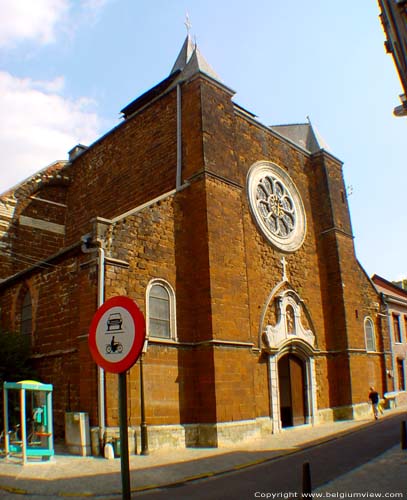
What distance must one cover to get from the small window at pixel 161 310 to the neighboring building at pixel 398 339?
1489 cm

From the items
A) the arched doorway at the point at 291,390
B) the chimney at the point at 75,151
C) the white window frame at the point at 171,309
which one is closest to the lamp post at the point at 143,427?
the white window frame at the point at 171,309

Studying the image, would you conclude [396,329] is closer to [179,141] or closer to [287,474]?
[179,141]

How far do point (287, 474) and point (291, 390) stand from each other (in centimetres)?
816

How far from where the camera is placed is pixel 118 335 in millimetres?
3812

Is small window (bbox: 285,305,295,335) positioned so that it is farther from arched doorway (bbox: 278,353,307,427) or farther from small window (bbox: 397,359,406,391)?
small window (bbox: 397,359,406,391)

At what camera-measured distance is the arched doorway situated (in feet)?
55.1

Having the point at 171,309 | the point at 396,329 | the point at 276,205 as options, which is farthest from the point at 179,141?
the point at 396,329

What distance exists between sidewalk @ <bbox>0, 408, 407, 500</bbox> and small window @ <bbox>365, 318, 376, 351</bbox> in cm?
1071

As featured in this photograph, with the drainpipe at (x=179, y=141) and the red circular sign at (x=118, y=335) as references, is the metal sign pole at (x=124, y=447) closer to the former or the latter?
the red circular sign at (x=118, y=335)

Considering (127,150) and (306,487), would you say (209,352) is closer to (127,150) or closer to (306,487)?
(306,487)

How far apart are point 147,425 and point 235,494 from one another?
15.2 ft

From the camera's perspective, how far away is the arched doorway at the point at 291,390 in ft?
55.1

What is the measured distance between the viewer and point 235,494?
304 inches

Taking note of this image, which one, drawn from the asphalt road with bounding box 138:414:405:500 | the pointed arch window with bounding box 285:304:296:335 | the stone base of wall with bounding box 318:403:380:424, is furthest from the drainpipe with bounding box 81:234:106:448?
the stone base of wall with bounding box 318:403:380:424
